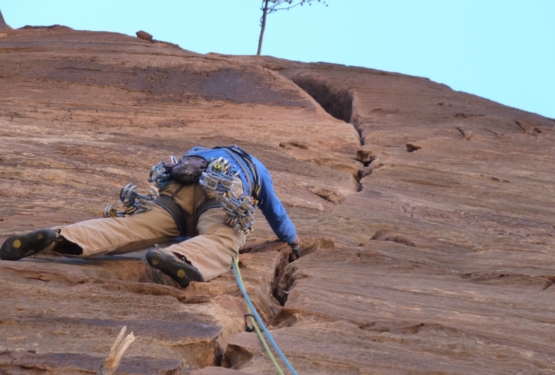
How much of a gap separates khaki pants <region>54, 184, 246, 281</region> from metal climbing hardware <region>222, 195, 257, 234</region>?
52 mm

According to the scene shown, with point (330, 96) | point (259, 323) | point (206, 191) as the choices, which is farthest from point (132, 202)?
point (330, 96)

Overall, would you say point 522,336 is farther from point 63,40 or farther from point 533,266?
point 63,40

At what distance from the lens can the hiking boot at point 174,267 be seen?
4.67 m

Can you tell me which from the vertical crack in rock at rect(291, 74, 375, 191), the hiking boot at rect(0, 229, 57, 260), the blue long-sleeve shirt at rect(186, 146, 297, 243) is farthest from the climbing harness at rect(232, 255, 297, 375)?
the vertical crack in rock at rect(291, 74, 375, 191)

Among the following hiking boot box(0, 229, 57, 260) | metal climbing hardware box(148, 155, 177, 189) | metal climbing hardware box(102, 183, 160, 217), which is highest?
metal climbing hardware box(148, 155, 177, 189)

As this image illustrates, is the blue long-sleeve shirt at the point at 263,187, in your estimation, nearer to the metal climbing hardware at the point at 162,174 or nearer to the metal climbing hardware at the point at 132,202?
the metal climbing hardware at the point at 162,174

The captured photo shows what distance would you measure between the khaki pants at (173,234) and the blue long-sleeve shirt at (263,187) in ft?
0.84

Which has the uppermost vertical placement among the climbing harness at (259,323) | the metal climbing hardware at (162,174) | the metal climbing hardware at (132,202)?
the metal climbing hardware at (162,174)

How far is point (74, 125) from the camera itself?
400 inches

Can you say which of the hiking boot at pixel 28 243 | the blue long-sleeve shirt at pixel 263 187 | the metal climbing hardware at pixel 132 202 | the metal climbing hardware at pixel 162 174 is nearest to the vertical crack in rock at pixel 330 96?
the blue long-sleeve shirt at pixel 263 187

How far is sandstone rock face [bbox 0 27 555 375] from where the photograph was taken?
424cm

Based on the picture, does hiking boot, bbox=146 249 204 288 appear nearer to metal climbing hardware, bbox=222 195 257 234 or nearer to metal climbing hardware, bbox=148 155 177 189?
metal climbing hardware, bbox=222 195 257 234

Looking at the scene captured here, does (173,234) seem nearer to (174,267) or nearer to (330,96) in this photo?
(174,267)

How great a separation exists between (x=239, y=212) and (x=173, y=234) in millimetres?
539
